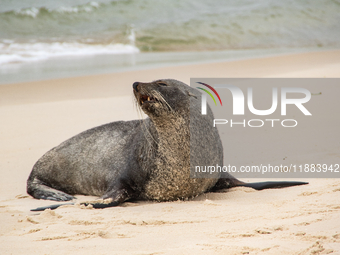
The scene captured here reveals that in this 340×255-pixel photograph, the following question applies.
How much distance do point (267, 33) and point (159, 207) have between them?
793 inches

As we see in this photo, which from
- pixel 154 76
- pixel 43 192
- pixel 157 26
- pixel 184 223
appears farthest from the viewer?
pixel 157 26

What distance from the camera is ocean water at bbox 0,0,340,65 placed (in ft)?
65.5

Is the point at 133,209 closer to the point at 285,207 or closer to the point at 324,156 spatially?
the point at 285,207

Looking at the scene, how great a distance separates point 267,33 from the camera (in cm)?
2216

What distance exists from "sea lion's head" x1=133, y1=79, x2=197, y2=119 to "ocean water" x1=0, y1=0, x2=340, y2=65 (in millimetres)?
13242

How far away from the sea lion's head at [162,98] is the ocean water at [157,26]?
43.4 feet

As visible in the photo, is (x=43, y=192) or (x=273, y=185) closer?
(x=273, y=185)

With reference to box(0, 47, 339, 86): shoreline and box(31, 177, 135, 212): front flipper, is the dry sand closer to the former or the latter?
box(31, 177, 135, 212): front flipper

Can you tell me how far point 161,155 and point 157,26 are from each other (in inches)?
811

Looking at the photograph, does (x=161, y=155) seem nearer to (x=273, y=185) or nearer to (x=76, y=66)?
(x=273, y=185)

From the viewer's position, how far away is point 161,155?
3.81 m

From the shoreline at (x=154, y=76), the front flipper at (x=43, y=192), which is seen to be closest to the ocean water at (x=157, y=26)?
the shoreline at (x=154, y=76)

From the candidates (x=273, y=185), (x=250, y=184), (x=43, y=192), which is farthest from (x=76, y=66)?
(x=273, y=185)

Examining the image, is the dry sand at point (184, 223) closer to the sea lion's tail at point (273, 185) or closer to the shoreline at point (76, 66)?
the sea lion's tail at point (273, 185)
